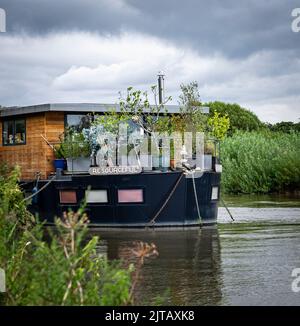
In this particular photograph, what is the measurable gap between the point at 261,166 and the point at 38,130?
23146mm

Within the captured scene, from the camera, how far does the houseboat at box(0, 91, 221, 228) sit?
77.7 feet

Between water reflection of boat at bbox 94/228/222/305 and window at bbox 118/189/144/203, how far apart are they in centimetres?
91

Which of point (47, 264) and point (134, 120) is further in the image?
point (134, 120)

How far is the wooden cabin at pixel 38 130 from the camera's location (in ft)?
85.8

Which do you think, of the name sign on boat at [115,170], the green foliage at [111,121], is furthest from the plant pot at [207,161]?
the green foliage at [111,121]

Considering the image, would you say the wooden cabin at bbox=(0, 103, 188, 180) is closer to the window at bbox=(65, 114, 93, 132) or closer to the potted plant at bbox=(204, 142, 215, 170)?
the window at bbox=(65, 114, 93, 132)

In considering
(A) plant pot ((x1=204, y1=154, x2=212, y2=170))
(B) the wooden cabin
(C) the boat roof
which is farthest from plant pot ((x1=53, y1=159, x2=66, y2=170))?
(A) plant pot ((x1=204, y1=154, x2=212, y2=170))

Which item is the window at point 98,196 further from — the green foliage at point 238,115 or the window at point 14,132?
the green foliage at point 238,115

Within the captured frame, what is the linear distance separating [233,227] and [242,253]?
24.4ft

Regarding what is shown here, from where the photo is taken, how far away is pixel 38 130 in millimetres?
26516

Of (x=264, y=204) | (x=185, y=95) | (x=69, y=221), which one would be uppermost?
(x=185, y=95)
